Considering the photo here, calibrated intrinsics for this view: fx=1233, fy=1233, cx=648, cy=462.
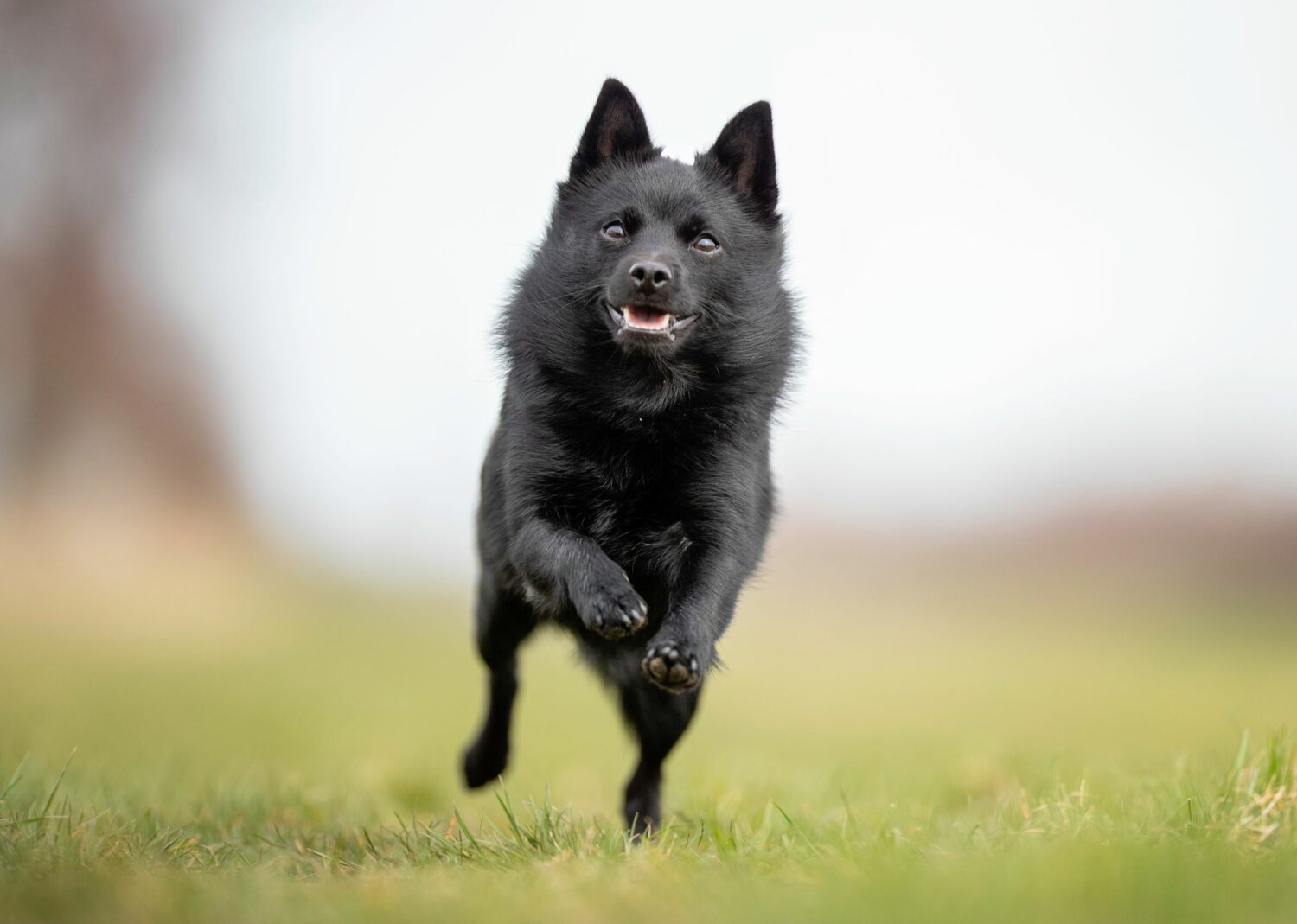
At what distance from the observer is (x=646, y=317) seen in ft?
13.5

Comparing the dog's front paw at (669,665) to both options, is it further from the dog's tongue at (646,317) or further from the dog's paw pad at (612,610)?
the dog's tongue at (646,317)

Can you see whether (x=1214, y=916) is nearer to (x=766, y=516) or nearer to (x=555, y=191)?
(x=766, y=516)

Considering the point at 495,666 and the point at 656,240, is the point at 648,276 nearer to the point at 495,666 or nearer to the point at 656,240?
the point at 656,240

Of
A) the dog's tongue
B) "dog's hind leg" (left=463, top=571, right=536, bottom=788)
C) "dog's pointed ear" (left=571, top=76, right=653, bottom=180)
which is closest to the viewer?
the dog's tongue

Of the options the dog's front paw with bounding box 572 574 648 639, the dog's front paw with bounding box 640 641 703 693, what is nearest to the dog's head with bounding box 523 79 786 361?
the dog's front paw with bounding box 572 574 648 639

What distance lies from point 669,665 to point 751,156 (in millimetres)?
2135

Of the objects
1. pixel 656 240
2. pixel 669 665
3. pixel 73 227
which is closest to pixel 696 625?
pixel 669 665

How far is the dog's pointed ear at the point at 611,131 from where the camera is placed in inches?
184

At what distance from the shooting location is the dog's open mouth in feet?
13.3

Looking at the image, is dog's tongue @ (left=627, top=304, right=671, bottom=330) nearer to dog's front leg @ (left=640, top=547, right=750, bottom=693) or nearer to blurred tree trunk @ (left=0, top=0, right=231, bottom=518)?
dog's front leg @ (left=640, top=547, right=750, bottom=693)

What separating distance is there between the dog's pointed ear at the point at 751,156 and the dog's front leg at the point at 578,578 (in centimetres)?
155

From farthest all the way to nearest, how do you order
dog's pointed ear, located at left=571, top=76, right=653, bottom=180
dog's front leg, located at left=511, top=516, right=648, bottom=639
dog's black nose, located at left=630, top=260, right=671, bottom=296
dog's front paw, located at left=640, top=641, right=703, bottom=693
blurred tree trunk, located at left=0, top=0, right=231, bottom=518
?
blurred tree trunk, located at left=0, top=0, right=231, bottom=518
dog's pointed ear, located at left=571, top=76, right=653, bottom=180
dog's black nose, located at left=630, top=260, right=671, bottom=296
dog's front leg, located at left=511, top=516, right=648, bottom=639
dog's front paw, located at left=640, top=641, right=703, bottom=693

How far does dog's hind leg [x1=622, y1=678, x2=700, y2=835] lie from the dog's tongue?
142 centimetres

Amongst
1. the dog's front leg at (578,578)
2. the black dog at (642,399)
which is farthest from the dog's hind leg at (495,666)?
the dog's front leg at (578,578)
